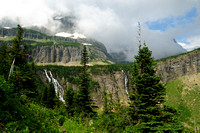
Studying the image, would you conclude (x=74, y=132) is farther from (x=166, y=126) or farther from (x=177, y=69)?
(x=177, y=69)

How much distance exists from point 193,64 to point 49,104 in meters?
183

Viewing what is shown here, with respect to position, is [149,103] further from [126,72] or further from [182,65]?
[182,65]

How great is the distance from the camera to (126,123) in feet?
45.4

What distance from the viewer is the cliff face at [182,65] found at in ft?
550

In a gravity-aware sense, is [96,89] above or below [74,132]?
below

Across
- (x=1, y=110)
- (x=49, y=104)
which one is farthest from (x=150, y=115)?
(x=49, y=104)

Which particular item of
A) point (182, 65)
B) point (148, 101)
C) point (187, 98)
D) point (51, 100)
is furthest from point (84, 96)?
point (182, 65)

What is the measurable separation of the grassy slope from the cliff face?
1936cm

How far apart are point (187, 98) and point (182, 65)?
72.5 meters

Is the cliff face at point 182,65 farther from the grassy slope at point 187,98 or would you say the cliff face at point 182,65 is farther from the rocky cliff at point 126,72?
the grassy slope at point 187,98

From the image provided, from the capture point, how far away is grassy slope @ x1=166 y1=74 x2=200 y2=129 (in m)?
87.1

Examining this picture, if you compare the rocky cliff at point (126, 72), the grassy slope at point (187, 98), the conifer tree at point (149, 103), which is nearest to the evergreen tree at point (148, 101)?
the conifer tree at point (149, 103)

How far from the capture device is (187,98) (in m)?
117

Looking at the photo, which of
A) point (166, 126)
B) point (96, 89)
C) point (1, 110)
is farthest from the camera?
point (96, 89)
